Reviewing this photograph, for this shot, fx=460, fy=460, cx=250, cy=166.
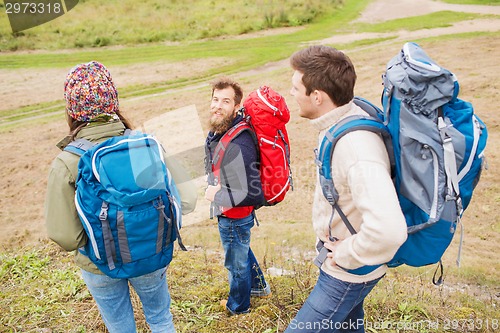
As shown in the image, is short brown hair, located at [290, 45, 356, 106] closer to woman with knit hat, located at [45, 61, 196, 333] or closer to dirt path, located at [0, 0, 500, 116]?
woman with knit hat, located at [45, 61, 196, 333]

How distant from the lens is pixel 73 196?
2332 millimetres

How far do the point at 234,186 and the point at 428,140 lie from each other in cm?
148

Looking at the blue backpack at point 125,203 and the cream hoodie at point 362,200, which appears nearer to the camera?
the cream hoodie at point 362,200

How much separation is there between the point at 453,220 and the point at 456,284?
2.97m

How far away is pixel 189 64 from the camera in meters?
16.3

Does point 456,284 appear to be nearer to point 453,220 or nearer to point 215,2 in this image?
point 453,220

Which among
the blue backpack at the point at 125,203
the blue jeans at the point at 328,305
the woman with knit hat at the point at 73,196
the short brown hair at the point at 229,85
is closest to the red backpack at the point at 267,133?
the short brown hair at the point at 229,85

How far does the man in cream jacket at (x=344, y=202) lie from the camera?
1.85 meters

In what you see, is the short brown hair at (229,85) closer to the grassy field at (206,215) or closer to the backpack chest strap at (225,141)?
the backpack chest strap at (225,141)

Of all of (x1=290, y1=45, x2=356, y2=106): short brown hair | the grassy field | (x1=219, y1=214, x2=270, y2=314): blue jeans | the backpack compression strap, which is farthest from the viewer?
the grassy field

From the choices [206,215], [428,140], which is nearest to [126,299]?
[428,140]

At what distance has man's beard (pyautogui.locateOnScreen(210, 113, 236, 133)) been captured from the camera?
3102mm

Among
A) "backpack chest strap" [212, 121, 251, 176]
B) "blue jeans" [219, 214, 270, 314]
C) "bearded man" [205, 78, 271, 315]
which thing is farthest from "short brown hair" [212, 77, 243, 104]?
"blue jeans" [219, 214, 270, 314]

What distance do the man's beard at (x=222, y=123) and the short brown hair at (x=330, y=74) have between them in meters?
1.04
